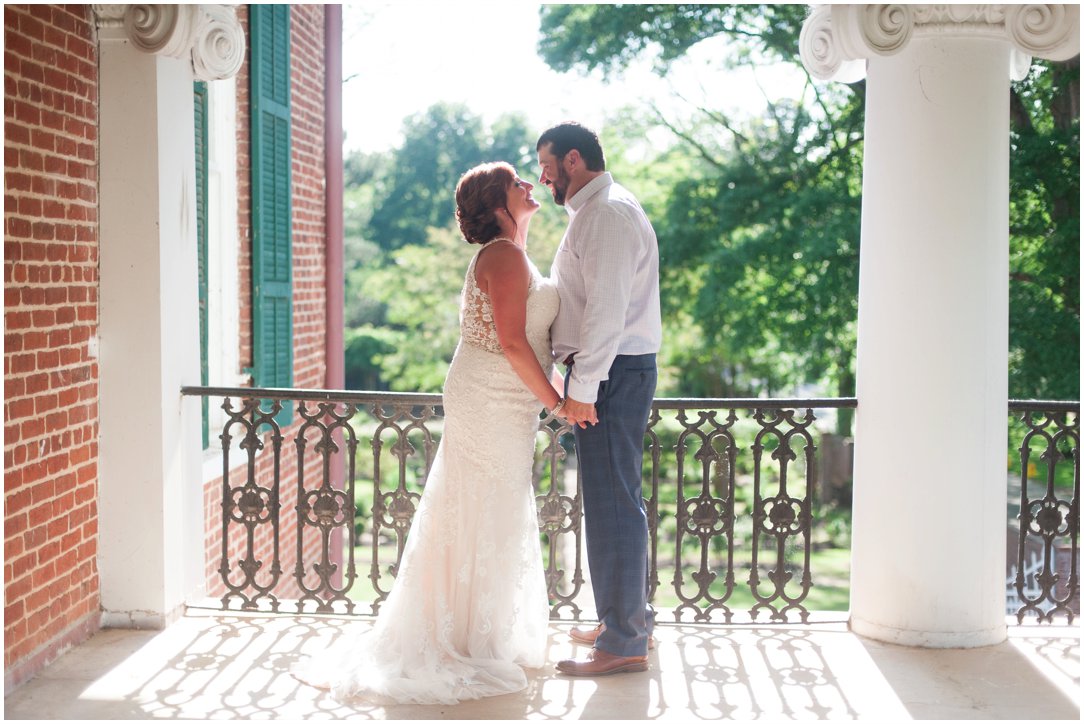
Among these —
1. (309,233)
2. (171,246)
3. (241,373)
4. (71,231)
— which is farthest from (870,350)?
(309,233)

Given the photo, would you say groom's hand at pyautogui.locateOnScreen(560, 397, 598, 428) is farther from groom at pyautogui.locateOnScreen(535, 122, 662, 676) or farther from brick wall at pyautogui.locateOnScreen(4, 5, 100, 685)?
brick wall at pyautogui.locateOnScreen(4, 5, 100, 685)

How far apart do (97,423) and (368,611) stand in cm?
146

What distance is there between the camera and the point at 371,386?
38.7m

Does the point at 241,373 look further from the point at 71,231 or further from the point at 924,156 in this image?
the point at 924,156

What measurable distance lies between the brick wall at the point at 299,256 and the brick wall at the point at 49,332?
2106 mm

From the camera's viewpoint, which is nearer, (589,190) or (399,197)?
(589,190)

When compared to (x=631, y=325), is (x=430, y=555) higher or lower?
lower

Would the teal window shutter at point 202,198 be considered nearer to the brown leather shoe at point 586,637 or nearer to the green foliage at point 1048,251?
the brown leather shoe at point 586,637

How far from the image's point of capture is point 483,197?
13.0 ft

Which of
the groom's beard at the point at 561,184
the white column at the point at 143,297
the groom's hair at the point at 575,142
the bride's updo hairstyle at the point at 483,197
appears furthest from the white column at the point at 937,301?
the white column at the point at 143,297

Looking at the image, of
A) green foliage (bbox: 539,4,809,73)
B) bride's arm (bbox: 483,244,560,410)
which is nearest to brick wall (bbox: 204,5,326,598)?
bride's arm (bbox: 483,244,560,410)

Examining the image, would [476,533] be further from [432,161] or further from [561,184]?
[432,161]

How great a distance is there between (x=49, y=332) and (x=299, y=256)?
3.88m

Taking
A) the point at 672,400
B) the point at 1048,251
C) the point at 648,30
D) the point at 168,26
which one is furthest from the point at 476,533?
the point at 648,30
